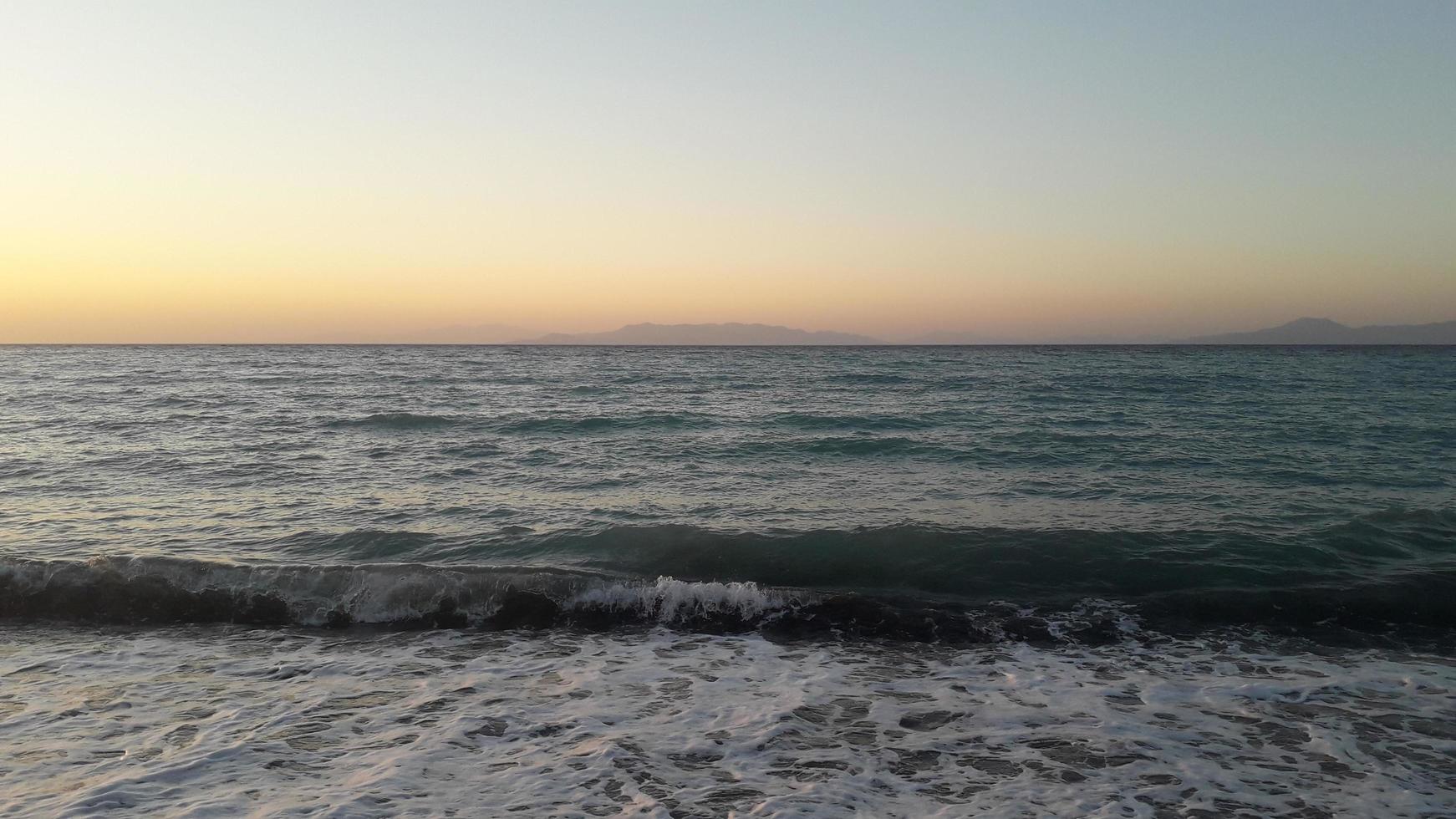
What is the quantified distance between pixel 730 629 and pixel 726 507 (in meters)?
5.34

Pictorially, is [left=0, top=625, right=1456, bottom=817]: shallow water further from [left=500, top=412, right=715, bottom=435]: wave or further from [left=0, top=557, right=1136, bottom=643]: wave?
[left=500, top=412, right=715, bottom=435]: wave

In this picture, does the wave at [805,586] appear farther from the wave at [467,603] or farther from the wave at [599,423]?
the wave at [599,423]

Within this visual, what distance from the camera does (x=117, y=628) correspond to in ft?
28.9

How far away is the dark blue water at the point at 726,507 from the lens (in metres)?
9.77

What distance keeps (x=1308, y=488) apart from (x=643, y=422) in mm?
17460

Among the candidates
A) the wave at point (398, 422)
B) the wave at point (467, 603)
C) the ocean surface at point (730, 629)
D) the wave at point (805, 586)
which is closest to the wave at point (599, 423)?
the wave at point (398, 422)

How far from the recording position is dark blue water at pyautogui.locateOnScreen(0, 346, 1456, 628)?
9773 millimetres

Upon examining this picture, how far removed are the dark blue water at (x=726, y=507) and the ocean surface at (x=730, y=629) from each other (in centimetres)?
10

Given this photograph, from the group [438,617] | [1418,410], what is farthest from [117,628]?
[1418,410]

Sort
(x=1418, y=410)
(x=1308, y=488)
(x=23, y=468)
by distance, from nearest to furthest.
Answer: (x=1308, y=488) < (x=23, y=468) < (x=1418, y=410)

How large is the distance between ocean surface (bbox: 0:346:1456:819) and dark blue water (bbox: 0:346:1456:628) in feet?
0.31

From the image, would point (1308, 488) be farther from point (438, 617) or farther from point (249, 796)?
point (249, 796)

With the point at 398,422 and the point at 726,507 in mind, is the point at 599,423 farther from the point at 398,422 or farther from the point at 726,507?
the point at 726,507

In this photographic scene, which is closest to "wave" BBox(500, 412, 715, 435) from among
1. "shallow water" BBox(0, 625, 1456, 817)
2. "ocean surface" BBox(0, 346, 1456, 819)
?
"ocean surface" BBox(0, 346, 1456, 819)
